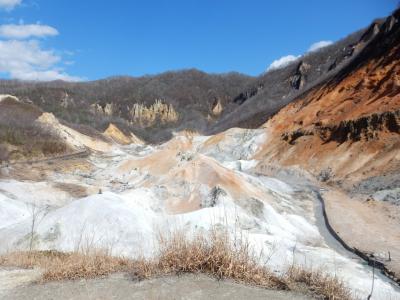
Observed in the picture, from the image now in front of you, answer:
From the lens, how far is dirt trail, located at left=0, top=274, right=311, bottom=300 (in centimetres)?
519

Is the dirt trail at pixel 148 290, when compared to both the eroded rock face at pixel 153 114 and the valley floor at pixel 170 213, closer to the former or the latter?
the valley floor at pixel 170 213

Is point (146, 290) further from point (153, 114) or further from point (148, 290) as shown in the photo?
point (153, 114)

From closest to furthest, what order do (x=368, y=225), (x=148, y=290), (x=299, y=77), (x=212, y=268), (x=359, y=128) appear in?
(x=148, y=290) < (x=212, y=268) < (x=368, y=225) < (x=359, y=128) < (x=299, y=77)

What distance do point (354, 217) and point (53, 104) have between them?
11090 cm

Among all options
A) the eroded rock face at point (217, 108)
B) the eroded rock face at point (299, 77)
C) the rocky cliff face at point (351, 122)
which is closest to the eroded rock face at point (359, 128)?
the rocky cliff face at point (351, 122)

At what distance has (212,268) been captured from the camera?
5.69 metres

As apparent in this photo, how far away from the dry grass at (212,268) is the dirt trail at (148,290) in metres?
0.14

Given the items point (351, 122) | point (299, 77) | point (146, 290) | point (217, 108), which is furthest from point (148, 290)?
point (217, 108)

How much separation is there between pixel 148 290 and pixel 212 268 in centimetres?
81

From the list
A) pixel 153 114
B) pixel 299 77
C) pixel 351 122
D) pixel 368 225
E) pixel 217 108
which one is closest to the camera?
pixel 368 225

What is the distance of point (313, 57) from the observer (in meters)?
119

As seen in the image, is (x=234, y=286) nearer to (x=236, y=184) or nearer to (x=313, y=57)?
(x=236, y=184)

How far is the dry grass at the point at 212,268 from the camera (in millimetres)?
5559

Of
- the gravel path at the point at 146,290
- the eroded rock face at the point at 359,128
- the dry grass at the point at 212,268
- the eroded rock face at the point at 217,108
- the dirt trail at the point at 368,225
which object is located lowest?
the dirt trail at the point at 368,225
